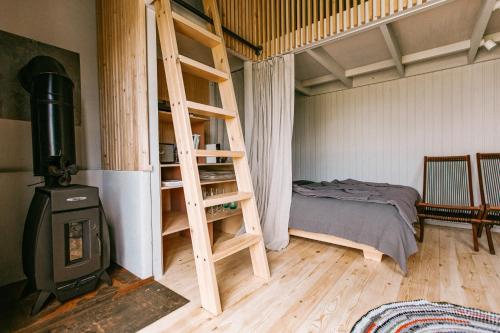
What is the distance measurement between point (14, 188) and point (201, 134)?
180 centimetres

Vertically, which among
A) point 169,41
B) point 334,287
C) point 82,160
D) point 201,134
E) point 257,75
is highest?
point 257,75

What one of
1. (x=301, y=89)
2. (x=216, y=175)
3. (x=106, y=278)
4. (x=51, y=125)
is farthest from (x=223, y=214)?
(x=301, y=89)

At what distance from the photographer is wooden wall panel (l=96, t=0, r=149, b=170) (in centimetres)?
183

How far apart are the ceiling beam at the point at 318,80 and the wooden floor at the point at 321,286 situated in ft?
9.44

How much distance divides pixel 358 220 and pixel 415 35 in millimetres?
2324

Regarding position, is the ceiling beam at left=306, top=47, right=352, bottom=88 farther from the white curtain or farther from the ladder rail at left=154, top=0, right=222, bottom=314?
the ladder rail at left=154, top=0, right=222, bottom=314

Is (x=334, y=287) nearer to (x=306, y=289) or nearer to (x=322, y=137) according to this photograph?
(x=306, y=289)

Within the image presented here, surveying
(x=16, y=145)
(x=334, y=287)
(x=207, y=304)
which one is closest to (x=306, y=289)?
(x=334, y=287)

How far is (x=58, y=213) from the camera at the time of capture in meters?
1.50

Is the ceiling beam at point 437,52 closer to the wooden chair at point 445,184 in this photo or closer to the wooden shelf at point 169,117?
the wooden chair at point 445,184

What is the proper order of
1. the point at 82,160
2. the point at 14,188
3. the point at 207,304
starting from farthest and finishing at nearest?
1. the point at 82,160
2. the point at 14,188
3. the point at 207,304

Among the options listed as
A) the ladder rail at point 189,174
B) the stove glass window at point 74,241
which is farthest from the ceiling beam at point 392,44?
the stove glass window at point 74,241

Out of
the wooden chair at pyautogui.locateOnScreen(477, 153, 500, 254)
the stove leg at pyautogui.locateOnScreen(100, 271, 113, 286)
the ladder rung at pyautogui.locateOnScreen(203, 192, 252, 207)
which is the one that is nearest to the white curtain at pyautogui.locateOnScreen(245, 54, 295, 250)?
the ladder rung at pyautogui.locateOnScreen(203, 192, 252, 207)

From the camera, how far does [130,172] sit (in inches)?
75.2
